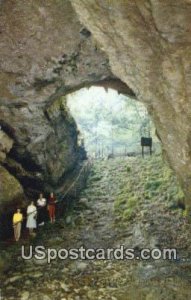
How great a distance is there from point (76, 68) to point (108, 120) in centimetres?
2906

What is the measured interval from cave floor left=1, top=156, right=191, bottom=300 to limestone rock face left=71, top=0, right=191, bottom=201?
338 cm

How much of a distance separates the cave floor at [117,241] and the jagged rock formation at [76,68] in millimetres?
2508

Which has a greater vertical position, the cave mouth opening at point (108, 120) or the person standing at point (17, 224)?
the cave mouth opening at point (108, 120)

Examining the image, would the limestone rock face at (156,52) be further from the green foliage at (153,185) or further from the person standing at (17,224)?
the green foliage at (153,185)

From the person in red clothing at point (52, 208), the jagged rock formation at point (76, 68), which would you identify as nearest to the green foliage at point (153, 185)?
the jagged rock formation at point (76, 68)

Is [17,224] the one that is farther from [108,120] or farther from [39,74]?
[108,120]

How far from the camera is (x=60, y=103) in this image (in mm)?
21250

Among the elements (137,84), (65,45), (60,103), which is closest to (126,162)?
(60,103)

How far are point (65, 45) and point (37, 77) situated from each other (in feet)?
5.71

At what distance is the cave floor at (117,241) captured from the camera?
12.1 meters

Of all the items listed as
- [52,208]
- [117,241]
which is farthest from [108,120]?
[117,241]

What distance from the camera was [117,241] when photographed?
51.8 ft

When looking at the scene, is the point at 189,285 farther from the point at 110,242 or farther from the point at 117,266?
the point at 110,242

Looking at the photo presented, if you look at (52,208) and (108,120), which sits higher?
(108,120)
